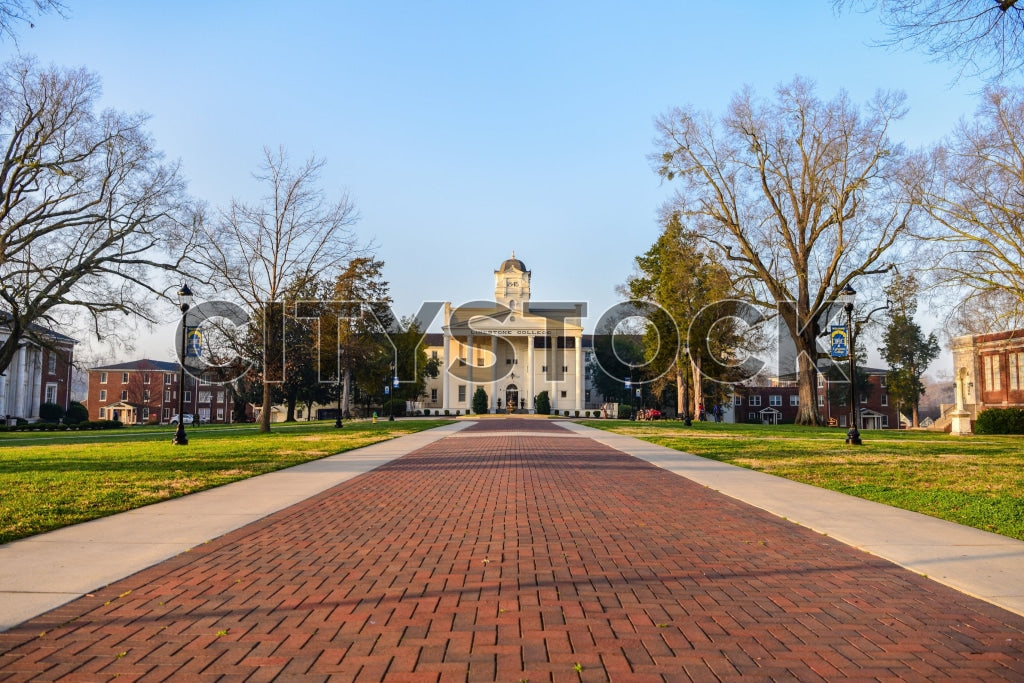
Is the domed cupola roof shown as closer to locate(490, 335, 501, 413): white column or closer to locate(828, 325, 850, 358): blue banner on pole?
locate(490, 335, 501, 413): white column

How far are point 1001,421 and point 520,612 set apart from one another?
36971 mm

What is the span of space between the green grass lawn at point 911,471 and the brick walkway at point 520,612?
2.73 meters

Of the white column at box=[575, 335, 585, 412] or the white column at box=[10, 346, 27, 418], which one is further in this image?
the white column at box=[575, 335, 585, 412]

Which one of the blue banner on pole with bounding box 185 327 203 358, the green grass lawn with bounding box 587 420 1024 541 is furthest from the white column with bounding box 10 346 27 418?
the green grass lawn with bounding box 587 420 1024 541

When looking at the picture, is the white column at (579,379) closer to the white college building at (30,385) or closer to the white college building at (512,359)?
the white college building at (512,359)

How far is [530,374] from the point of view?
79.1 m

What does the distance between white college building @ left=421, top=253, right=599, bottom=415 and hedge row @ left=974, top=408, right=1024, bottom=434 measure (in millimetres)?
45796

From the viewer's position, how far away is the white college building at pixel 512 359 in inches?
3135

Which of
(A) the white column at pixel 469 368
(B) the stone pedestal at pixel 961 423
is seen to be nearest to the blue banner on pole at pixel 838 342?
(B) the stone pedestal at pixel 961 423

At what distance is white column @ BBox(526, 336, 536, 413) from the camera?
253 feet

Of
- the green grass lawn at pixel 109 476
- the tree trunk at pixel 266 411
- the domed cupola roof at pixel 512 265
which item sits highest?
the domed cupola roof at pixel 512 265

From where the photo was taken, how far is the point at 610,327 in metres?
82.0

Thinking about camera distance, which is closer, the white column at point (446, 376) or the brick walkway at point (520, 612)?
the brick walkway at point (520, 612)

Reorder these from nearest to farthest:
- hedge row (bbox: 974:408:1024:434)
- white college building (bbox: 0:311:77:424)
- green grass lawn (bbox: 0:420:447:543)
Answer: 1. green grass lawn (bbox: 0:420:447:543)
2. hedge row (bbox: 974:408:1024:434)
3. white college building (bbox: 0:311:77:424)
